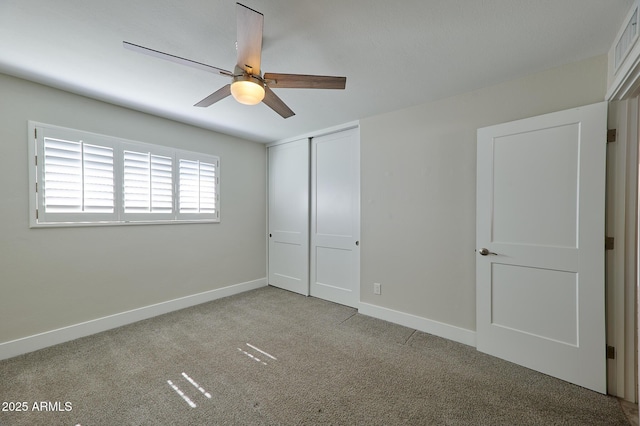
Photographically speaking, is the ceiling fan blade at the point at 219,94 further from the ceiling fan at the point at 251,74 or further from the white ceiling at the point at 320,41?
the white ceiling at the point at 320,41

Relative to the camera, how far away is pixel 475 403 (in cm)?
174

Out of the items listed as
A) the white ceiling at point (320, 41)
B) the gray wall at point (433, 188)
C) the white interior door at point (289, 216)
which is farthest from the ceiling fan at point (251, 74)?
the white interior door at point (289, 216)

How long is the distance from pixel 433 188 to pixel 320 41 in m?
1.79

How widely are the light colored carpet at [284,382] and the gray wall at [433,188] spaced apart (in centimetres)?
49

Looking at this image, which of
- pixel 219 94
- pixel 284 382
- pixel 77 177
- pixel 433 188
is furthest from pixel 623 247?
pixel 77 177

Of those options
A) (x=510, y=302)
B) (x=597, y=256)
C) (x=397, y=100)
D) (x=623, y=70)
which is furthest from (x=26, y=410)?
(x=623, y=70)

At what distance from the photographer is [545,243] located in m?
2.05

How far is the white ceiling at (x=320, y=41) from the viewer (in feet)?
4.86

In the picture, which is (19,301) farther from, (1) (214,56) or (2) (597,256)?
(2) (597,256)

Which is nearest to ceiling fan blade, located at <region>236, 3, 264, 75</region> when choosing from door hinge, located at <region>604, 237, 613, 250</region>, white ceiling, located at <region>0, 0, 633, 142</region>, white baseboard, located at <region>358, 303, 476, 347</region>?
white ceiling, located at <region>0, 0, 633, 142</region>

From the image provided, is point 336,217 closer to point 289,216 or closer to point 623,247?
point 289,216

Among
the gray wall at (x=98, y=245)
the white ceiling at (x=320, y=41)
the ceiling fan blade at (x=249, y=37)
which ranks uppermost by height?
the white ceiling at (x=320, y=41)

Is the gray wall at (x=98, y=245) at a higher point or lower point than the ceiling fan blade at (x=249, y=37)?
lower

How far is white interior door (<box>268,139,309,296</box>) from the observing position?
398 cm
